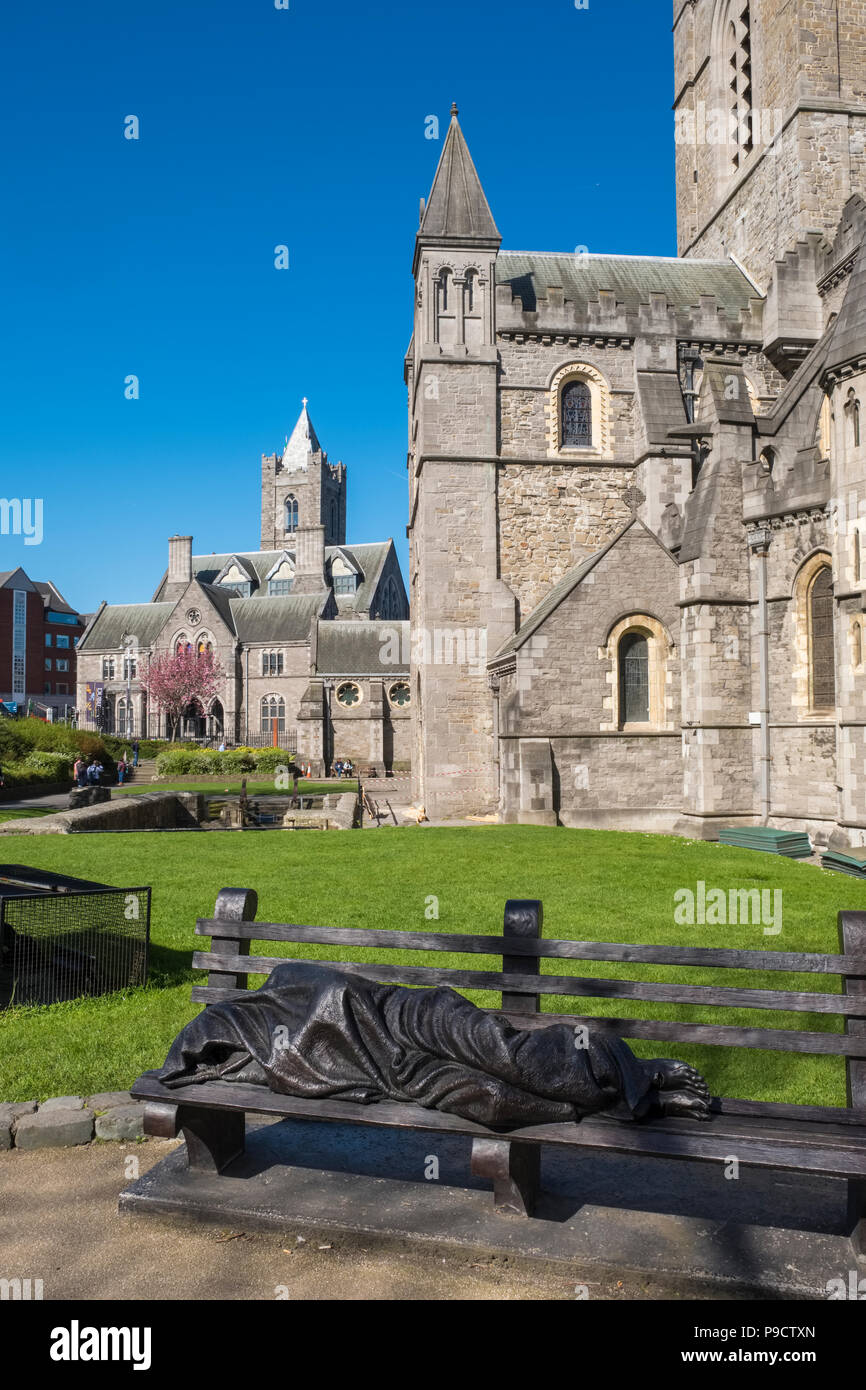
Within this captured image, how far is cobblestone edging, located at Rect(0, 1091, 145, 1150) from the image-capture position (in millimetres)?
4484

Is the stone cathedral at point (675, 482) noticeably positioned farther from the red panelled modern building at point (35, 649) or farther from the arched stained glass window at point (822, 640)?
the red panelled modern building at point (35, 649)

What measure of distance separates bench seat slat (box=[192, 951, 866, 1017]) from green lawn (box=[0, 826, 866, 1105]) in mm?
1632

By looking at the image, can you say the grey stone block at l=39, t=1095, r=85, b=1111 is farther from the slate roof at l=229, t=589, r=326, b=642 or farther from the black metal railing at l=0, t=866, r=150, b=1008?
the slate roof at l=229, t=589, r=326, b=642

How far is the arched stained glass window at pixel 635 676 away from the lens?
63.6ft

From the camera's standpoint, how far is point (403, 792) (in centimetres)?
3697

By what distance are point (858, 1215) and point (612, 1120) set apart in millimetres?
927

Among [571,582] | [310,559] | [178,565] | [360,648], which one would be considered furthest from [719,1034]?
[178,565]

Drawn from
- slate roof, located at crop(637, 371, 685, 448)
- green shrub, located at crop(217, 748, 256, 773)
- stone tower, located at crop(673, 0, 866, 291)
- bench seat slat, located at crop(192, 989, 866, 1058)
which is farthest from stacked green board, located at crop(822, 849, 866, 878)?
green shrub, located at crop(217, 748, 256, 773)

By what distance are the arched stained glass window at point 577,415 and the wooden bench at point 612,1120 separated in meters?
20.9

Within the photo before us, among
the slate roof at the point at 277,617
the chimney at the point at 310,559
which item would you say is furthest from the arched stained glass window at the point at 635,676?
the chimney at the point at 310,559

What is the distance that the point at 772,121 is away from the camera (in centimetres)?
2348

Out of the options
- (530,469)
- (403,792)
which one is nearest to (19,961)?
(530,469)
